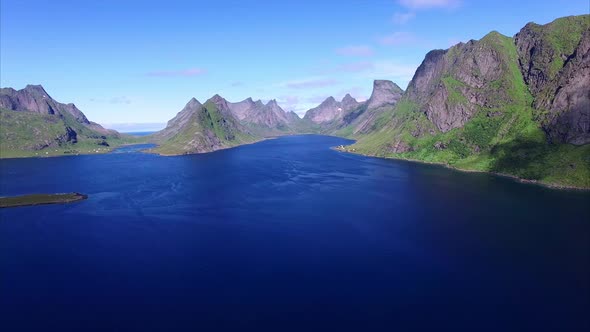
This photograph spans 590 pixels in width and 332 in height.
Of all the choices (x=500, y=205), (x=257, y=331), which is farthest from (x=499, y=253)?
(x=257, y=331)

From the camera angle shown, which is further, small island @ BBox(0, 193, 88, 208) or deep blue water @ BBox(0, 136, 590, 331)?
small island @ BBox(0, 193, 88, 208)

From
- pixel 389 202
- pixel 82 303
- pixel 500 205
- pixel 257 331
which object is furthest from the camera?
pixel 389 202

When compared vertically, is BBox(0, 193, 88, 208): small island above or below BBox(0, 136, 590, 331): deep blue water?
above

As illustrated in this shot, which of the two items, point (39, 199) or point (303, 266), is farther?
point (39, 199)

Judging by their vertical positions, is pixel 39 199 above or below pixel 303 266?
above

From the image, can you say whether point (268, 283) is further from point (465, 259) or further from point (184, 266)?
point (465, 259)
